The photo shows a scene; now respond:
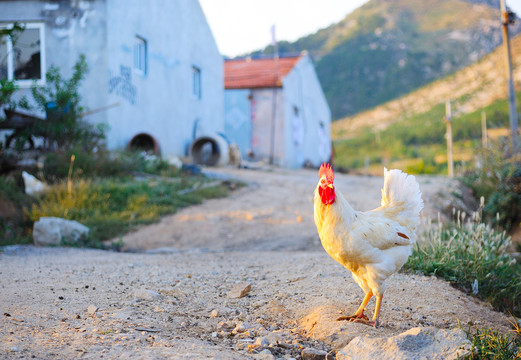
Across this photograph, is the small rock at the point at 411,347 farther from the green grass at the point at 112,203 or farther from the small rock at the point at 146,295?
the green grass at the point at 112,203

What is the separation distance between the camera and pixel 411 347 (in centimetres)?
280

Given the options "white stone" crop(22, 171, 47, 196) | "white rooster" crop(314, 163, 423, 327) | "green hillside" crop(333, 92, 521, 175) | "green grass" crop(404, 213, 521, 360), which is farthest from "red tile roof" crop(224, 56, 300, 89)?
"white rooster" crop(314, 163, 423, 327)

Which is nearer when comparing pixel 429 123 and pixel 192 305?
pixel 192 305

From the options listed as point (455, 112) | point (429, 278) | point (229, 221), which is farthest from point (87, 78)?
point (455, 112)

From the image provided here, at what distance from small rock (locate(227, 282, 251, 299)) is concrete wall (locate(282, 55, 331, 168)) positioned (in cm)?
1759

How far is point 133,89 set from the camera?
1294cm

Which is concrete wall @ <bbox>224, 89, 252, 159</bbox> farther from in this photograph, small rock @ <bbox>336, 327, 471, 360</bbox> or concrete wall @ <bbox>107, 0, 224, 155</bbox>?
small rock @ <bbox>336, 327, 471, 360</bbox>

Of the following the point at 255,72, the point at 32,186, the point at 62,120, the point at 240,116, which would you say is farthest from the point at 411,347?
the point at 255,72

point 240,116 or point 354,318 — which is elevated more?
point 240,116

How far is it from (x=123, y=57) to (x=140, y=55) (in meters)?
1.22

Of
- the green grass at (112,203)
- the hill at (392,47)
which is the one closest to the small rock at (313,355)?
the green grass at (112,203)

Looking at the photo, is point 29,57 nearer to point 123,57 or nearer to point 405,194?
point 123,57

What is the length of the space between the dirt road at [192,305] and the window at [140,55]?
8089 mm

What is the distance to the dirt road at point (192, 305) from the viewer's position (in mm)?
2791
